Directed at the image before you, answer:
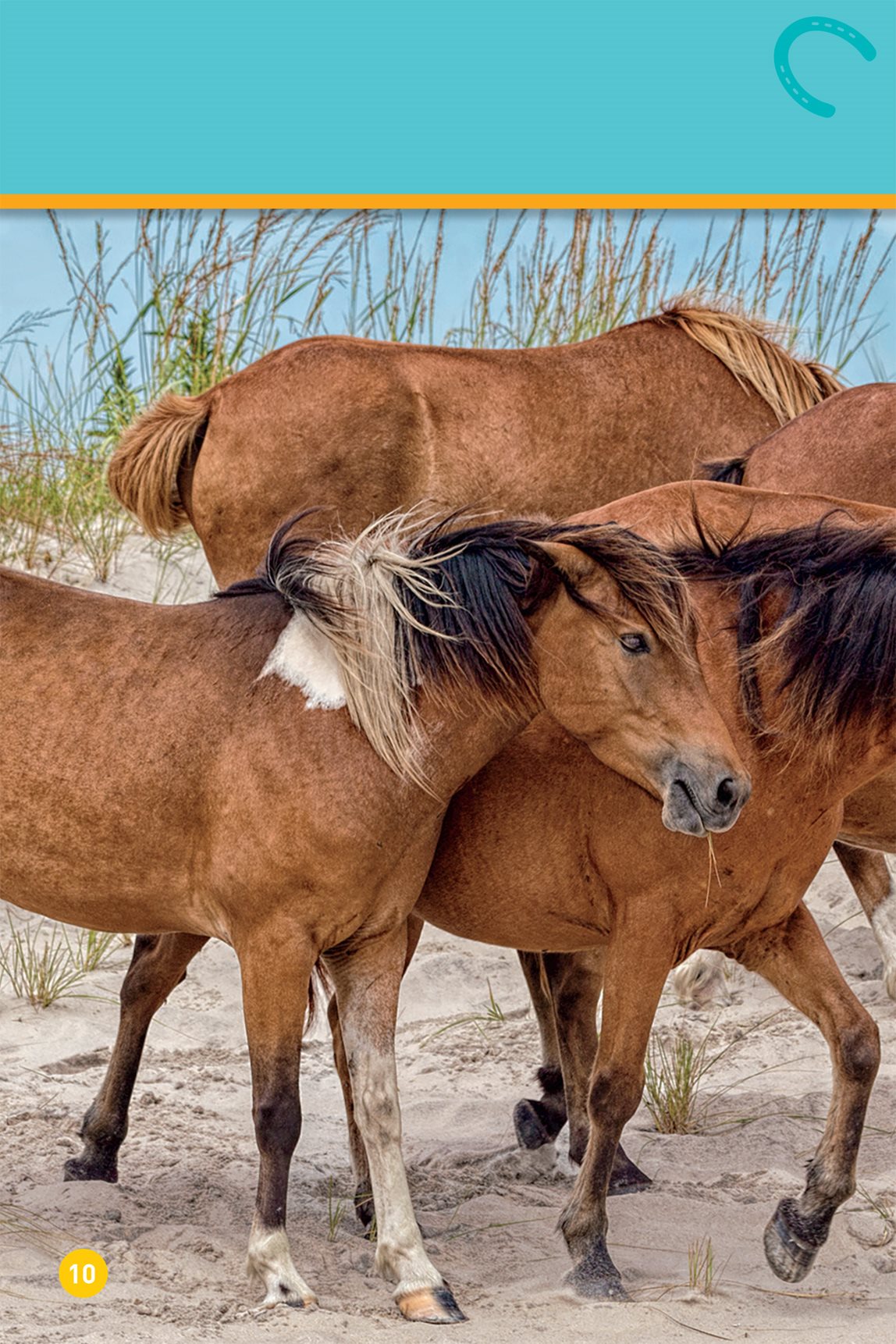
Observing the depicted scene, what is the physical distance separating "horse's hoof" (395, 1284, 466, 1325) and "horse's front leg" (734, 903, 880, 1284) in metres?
0.77

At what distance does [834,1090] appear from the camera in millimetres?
3764

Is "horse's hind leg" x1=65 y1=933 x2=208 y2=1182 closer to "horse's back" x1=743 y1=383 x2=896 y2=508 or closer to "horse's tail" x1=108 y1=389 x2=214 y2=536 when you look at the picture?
"horse's tail" x1=108 y1=389 x2=214 y2=536

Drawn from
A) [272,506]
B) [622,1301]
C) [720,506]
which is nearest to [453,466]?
[272,506]

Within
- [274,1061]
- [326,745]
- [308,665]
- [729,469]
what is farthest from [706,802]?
[729,469]

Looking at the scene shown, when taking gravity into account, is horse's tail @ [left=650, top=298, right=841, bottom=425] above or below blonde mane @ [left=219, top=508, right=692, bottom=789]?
above

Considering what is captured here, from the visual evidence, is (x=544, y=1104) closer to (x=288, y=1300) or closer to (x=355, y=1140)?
(x=355, y=1140)

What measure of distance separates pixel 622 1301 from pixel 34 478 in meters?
5.72

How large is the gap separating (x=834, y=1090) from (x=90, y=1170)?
79.4 inches

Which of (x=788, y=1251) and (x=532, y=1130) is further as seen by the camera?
(x=532, y=1130)

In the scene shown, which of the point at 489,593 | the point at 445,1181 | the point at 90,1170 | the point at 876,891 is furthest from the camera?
the point at 876,891

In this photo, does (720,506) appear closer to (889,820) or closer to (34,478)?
(889,820)

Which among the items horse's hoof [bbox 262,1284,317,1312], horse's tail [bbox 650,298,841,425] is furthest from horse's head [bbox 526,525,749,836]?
horse's tail [bbox 650,298,841,425]

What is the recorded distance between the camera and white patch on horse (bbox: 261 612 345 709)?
3.67m

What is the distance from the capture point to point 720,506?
401 cm
